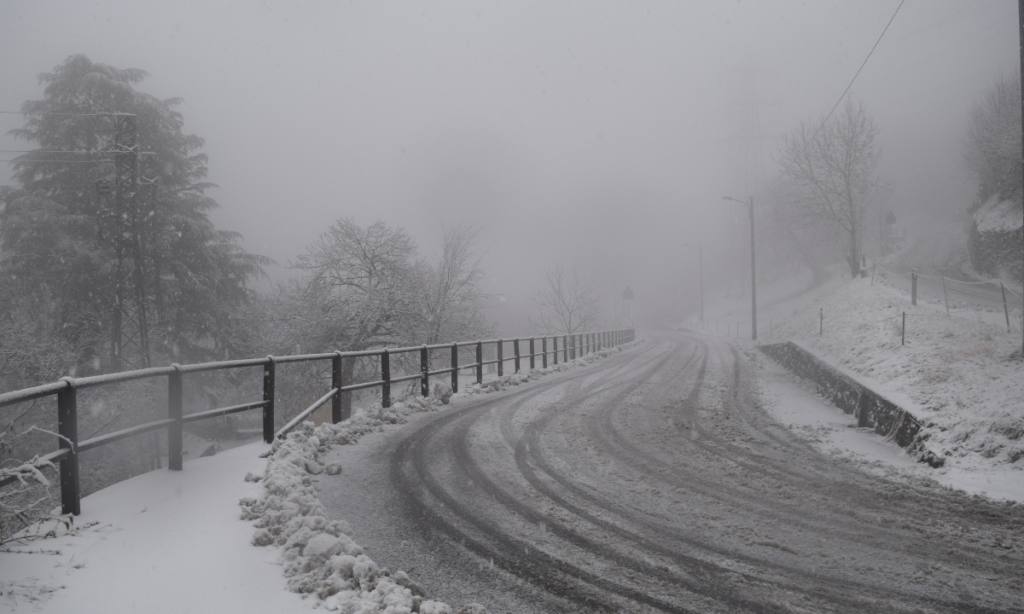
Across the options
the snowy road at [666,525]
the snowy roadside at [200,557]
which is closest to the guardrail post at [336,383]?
the snowy road at [666,525]

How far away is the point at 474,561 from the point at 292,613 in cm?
120

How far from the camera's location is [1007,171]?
3181cm

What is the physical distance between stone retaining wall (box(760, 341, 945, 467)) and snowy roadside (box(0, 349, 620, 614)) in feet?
21.1

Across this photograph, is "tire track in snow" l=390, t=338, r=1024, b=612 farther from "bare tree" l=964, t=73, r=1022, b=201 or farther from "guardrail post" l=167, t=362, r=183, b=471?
"bare tree" l=964, t=73, r=1022, b=201

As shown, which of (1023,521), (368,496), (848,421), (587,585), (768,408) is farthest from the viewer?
(768,408)

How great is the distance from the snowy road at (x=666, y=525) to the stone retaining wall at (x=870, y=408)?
1.19 meters

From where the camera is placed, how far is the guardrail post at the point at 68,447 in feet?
12.2

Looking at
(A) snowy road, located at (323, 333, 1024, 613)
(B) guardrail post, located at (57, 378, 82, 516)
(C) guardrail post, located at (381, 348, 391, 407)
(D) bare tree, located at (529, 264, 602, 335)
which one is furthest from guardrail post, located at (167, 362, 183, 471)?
(D) bare tree, located at (529, 264, 602, 335)

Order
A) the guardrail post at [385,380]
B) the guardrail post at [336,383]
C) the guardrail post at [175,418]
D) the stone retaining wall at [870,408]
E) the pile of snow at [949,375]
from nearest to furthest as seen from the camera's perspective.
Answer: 1. the guardrail post at [175,418]
2. the pile of snow at [949,375]
3. the stone retaining wall at [870,408]
4. the guardrail post at [336,383]
5. the guardrail post at [385,380]

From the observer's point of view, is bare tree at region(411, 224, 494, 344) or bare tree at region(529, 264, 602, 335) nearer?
bare tree at region(411, 224, 494, 344)

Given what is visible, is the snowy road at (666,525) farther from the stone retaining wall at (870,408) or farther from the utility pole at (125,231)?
the utility pole at (125,231)

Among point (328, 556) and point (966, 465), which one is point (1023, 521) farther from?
point (328, 556)

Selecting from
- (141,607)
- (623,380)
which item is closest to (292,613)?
(141,607)

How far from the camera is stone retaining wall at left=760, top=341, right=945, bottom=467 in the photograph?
6.58 m
